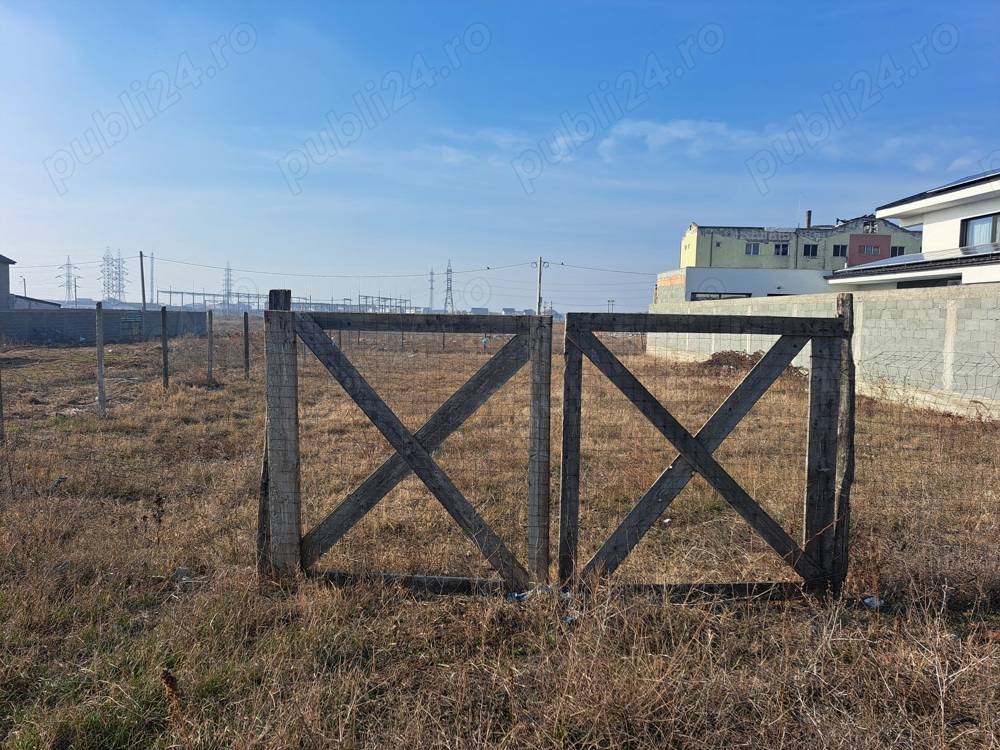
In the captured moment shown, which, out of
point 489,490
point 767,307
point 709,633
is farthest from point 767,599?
point 767,307

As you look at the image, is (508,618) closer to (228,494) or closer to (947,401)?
(228,494)

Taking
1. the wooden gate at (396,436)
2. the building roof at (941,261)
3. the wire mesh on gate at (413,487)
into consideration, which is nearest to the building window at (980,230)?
the building roof at (941,261)

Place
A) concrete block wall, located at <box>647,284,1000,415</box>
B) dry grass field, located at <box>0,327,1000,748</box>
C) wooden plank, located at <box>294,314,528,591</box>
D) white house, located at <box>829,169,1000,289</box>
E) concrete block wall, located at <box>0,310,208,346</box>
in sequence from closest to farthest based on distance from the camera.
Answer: dry grass field, located at <box>0,327,1000,748</box>
wooden plank, located at <box>294,314,528,591</box>
concrete block wall, located at <box>647,284,1000,415</box>
white house, located at <box>829,169,1000,289</box>
concrete block wall, located at <box>0,310,208,346</box>

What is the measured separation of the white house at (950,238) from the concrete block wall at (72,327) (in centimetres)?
3186

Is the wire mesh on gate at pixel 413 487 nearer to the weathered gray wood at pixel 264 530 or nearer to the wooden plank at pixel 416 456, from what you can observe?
the wooden plank at pixel 416 456

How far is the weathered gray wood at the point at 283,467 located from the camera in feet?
12.0

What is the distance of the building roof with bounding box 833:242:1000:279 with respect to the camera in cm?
1802

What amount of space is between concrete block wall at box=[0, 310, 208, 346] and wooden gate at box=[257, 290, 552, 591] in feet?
97.1

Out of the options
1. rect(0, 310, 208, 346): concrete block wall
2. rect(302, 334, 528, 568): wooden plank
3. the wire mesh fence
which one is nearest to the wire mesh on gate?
the wire mesh fence

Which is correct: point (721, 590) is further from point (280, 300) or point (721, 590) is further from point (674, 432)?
point (280, 300)

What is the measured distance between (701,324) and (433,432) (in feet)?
5.63

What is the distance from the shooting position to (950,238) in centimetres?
2223

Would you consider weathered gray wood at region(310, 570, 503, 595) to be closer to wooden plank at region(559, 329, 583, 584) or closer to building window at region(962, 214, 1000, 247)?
wooden plank at region(559, 329, 583, 584)

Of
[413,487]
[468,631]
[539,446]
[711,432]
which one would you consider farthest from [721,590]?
[413,487]
